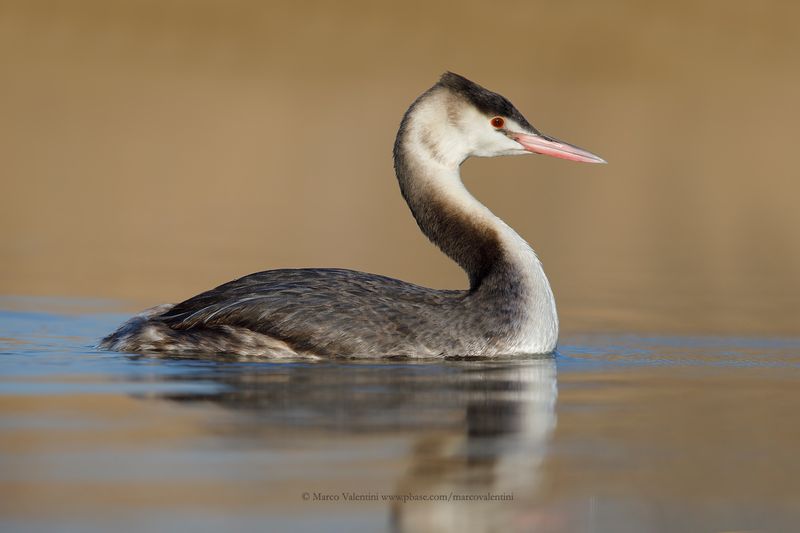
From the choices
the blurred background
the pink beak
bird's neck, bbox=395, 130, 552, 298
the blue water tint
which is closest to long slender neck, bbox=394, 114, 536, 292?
bird's neck, bbox=395, 130, 552, 298

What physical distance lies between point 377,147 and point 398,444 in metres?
20.3

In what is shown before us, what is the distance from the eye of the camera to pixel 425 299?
10180mm

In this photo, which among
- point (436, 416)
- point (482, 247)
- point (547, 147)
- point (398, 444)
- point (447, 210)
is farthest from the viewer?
point (547, 147)

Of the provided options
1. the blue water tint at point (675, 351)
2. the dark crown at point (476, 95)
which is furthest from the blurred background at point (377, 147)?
the dark crown at point (476, 95)

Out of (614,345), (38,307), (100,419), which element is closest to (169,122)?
(38,307)

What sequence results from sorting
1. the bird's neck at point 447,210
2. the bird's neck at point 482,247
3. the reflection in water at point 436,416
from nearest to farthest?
the reflection in water at point 436,416 → the bird's neck at point 482,247 → the bird's neck at point 447,210

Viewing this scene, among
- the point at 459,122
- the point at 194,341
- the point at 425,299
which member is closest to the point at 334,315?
the point at 425,299

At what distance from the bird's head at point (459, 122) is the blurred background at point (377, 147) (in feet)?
5.64

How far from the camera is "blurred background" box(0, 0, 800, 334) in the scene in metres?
15.2

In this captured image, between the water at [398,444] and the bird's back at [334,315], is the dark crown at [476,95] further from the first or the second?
the water at [398,444]

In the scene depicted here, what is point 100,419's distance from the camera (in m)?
7.66

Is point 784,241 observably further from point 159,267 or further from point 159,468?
point 159,468

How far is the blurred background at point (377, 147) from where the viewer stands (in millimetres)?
15188

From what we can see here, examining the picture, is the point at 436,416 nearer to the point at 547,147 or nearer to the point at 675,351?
the point at 675,351
